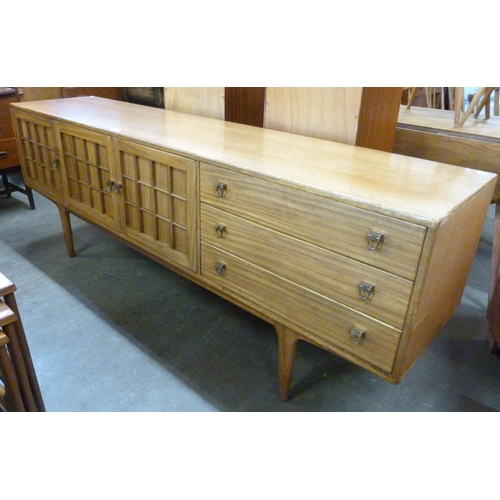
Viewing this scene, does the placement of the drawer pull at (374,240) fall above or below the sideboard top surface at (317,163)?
below

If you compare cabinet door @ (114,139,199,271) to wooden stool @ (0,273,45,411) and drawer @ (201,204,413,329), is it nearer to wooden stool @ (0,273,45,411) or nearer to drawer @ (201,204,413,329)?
drawer @ (201,204,413,329)

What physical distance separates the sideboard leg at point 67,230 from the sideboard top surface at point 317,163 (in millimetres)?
503

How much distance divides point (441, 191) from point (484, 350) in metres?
1.07

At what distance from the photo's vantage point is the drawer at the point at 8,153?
2805 millimetres

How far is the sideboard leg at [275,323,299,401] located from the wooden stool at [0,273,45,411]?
71cm

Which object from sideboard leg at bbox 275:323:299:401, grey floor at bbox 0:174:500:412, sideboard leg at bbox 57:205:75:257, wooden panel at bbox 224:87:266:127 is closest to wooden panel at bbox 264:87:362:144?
wooden panel at bbox 224:87:266:127

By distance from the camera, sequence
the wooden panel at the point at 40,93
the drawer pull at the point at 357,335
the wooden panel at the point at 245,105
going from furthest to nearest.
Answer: the wooden panel at the point at 40,93
the wooden panel at the point at 245,105
the drawer pull at the point at 357,335

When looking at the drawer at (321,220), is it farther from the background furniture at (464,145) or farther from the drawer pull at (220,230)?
the background furniture at (464,145)

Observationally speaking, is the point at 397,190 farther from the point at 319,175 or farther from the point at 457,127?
the point at 457,127

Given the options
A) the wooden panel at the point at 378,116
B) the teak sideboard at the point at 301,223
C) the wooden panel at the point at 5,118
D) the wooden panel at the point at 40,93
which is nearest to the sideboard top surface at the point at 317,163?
the teak sideboard at the point at 301,223

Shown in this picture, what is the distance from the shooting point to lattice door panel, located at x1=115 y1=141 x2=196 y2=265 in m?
1.51

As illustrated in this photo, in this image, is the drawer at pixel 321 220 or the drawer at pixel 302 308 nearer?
the drawer at pixel 321 220

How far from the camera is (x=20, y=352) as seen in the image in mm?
993

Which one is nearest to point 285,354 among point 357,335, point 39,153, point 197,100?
point 357,335
